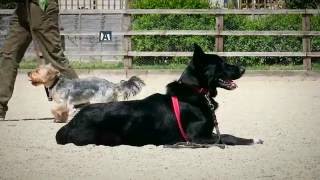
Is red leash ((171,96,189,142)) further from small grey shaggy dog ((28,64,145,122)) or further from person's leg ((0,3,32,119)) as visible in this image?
person's leg ((0,3,32,119))

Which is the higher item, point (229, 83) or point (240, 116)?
point (229, 83)

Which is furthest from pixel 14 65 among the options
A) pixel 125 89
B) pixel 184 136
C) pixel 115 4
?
pixel 115 4

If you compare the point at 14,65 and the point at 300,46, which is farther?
the point at 300,46

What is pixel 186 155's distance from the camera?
588 cm

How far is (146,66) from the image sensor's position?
16125 millimetres

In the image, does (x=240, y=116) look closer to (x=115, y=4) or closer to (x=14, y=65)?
(x=14, y=65)

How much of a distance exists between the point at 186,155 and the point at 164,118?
0.47 m

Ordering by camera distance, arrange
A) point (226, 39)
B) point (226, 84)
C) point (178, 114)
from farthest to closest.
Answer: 1. point (226, 39)
2. point (226, 84)
3. point (178, 114)

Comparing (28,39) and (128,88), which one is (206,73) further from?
(28,39)

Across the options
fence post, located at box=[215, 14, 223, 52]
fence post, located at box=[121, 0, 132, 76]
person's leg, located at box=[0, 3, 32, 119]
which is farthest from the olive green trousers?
fence post, located at box=[215, 14, 223, 52]

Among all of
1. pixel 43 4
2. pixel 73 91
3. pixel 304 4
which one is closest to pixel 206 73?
pixel 73 91

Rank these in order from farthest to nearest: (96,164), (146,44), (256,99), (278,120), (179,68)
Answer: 1. (146,44)
2. (179,68)
3. (256,99)
4. (278,120)
5. (96,164)

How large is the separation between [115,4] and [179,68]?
9.33 m

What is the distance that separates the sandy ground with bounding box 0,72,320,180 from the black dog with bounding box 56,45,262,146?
0.38ft
